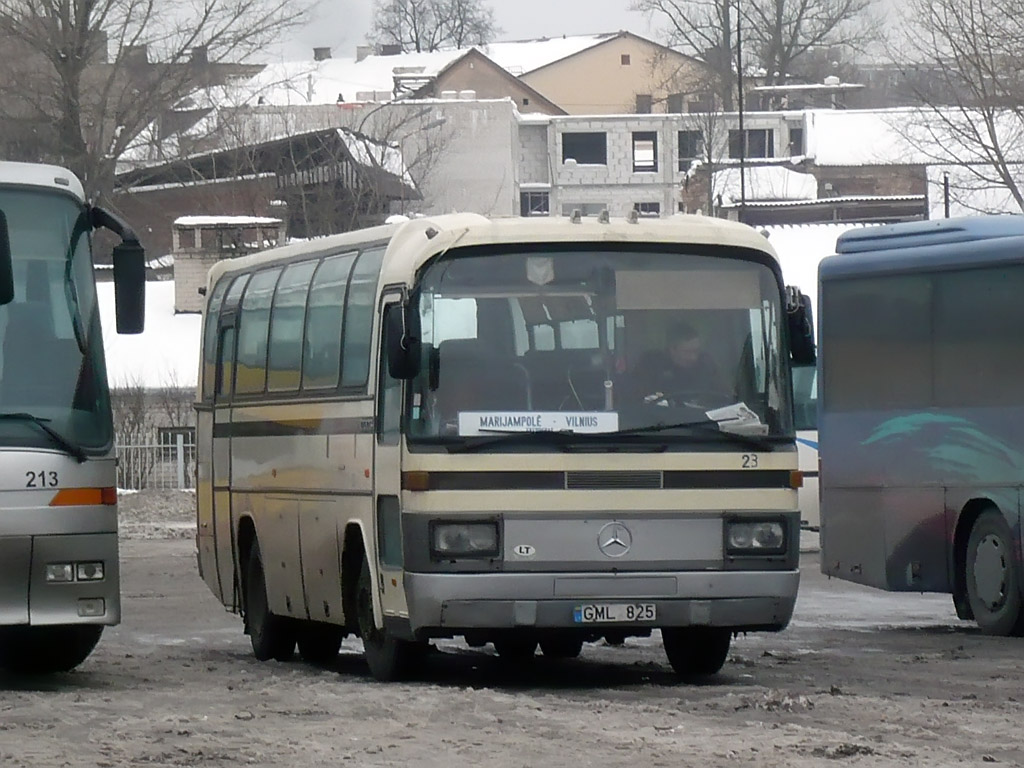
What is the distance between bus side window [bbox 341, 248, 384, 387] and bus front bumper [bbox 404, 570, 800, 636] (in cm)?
159

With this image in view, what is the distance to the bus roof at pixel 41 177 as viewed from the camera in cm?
1256

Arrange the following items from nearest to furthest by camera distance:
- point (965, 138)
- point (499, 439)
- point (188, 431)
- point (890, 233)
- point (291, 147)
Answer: point (499, 439) → point (890, 233) → point (188, 431) → point (965, 138) → point (291, 147)

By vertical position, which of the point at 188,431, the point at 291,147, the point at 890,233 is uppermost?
the point at 291,147

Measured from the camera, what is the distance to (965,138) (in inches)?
2010

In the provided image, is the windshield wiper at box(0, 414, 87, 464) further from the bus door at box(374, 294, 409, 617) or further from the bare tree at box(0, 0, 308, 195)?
the bare tree at box(0, 0, 308, 195)

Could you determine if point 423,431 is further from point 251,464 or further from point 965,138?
point 965,138

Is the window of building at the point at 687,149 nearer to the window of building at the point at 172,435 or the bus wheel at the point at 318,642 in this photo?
the window of building at the point at 172,435

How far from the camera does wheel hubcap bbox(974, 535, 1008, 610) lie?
15.9m

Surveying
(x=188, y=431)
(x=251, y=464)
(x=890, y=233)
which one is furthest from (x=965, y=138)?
(x=251, y=464)

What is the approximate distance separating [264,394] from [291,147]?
172 ft

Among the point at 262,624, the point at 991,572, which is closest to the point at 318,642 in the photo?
the point at 262,624

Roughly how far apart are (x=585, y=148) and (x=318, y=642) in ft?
282

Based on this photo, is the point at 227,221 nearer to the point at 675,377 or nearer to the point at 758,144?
the point at 675,377

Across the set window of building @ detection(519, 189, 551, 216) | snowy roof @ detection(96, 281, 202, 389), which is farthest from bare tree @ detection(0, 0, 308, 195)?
window of building @ detection(519, 189, 551, 216)
